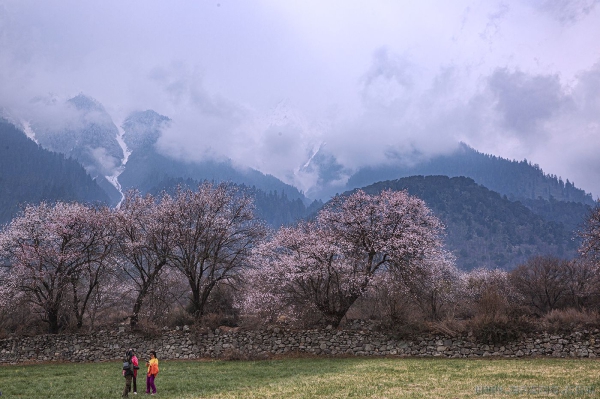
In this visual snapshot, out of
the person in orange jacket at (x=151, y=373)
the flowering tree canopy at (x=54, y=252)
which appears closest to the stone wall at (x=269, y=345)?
the flowering tree canopy at (x=54, y=252)

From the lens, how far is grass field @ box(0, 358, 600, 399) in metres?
14.7

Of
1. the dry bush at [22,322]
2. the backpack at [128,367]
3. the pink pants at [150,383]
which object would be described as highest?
the dry bush at [22,322]

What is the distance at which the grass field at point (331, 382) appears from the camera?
48.3ft

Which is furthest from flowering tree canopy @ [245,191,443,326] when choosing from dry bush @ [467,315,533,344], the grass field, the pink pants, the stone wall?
the pink pants

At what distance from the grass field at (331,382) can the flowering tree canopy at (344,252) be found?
8.28m

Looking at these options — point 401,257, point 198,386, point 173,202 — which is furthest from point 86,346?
point 401,257

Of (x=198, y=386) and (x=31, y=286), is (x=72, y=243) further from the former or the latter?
(x=198, y=386)

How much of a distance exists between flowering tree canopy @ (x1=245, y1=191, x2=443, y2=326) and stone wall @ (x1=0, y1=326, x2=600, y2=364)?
99.8 inches

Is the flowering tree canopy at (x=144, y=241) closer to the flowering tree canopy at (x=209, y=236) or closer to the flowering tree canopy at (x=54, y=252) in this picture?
the flowering tree canopy at (x=209, y=236)

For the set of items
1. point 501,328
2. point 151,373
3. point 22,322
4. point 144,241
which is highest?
point 144,241

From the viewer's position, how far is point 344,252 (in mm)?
33406

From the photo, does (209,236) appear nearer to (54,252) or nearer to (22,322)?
(54,252)

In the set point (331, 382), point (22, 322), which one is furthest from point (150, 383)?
point (22, 322)

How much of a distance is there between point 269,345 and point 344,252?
8916 mm
